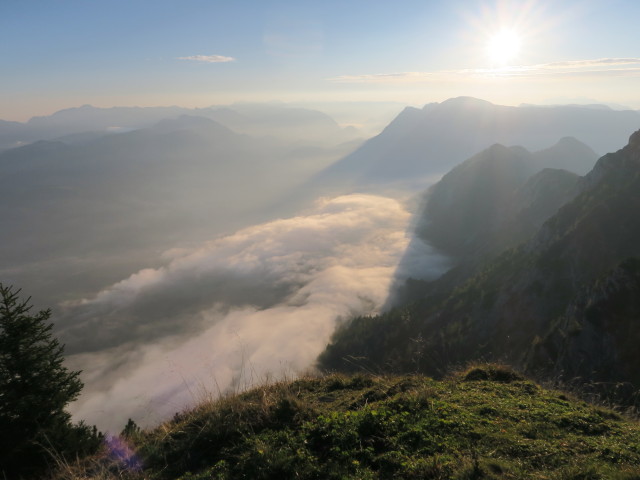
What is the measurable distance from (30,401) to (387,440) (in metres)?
10.6

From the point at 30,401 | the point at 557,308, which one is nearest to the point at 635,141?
the point at 557,308

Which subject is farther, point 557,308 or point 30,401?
point 557,308

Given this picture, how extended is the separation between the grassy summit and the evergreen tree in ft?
8.13

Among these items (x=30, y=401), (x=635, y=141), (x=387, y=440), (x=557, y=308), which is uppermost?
(x=635, y=141)

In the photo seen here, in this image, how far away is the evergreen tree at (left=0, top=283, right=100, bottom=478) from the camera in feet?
33.1

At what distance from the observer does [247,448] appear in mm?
7516

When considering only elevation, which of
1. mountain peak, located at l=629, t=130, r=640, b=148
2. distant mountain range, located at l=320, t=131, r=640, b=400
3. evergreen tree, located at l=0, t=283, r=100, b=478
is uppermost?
mountain peak, located at l=629, t=130, r=640, b=148

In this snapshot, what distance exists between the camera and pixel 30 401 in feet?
35.0

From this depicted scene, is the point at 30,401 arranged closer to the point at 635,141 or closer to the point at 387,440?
the point at 387,440

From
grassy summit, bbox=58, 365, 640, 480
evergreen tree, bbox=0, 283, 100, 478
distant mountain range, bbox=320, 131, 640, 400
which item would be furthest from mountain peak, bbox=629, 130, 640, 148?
evergreen tree, bbox=0, 283, 100, 478

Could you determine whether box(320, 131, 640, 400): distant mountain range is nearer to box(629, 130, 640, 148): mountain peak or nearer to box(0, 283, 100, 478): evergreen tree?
box(629, 130, 640, 148): mountain peak

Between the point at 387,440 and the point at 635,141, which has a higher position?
the point at 635,141

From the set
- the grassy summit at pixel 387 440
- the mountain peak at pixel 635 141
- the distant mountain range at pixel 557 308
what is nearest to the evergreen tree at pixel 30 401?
the grassy summit at pixel 387 440

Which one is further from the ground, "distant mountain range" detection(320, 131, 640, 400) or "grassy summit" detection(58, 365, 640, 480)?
"grassy summit" detection(58, 365, 640, 480)
